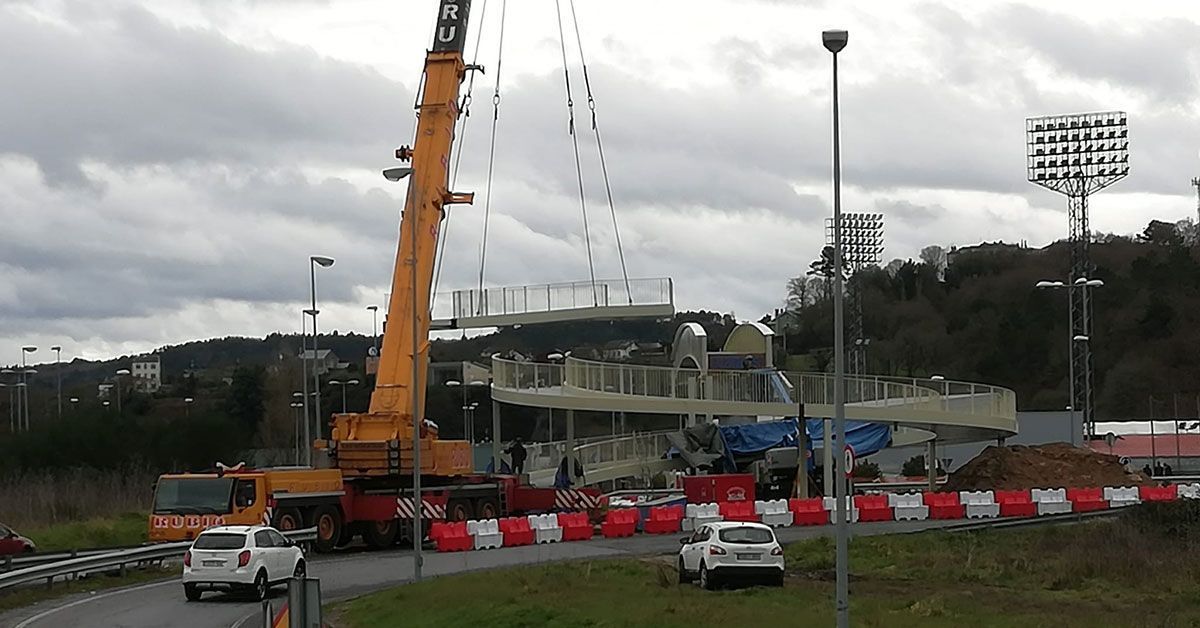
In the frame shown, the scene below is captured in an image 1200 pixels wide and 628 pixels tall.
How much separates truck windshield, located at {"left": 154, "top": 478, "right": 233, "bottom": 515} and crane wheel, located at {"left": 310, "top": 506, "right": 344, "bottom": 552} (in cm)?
282

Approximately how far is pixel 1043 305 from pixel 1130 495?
68.1m

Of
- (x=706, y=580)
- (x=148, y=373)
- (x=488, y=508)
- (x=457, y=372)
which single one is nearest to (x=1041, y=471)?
(x=488, y=508)

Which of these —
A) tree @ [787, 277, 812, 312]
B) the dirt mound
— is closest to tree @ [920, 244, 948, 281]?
tree @ [787, 277, 812, 312]

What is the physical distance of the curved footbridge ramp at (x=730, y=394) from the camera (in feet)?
170

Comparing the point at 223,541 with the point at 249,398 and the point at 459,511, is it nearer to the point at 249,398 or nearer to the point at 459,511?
the point at 459,511

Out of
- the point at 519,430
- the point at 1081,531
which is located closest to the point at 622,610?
the point at 1081,531

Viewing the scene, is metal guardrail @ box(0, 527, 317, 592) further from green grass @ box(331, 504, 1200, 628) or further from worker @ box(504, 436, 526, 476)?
worker @ box(504, 436, 526, 476)

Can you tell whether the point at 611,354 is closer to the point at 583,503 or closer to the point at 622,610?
the point at 583,503

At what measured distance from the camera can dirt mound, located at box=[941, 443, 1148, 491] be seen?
57000mm

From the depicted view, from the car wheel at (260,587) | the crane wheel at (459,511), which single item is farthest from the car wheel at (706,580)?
the crane wheel at (459,511)

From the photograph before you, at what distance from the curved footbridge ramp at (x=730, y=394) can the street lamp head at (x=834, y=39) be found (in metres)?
34.4

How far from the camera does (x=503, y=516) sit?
4528 centimetres

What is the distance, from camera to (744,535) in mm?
28062

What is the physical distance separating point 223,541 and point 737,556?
911 cm
